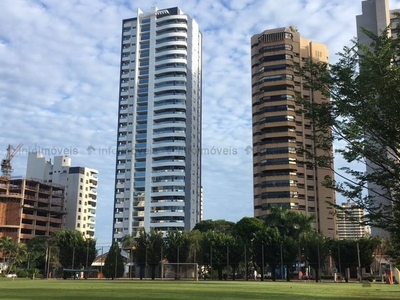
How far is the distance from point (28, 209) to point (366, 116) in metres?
114

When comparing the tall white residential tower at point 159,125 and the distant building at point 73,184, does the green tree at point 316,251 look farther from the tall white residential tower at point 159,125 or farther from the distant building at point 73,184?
the distant building at point 73,184

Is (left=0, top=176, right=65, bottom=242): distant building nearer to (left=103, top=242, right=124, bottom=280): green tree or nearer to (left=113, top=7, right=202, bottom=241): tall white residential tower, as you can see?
(left=113, top=7, right=202, bottom=241): tall white residential tower

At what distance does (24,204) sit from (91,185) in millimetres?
31448

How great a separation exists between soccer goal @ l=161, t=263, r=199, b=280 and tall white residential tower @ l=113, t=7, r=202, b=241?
188 feet

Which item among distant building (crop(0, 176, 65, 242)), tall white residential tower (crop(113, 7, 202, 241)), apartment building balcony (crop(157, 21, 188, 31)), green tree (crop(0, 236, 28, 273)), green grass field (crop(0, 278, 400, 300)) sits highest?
apartment building balcony (crop(157, 21, 188, 31))

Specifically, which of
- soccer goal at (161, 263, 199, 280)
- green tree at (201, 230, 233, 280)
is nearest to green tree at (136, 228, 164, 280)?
soccer goal at (161, 263, 199, 280)

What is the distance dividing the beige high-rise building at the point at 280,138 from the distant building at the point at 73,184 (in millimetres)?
58569

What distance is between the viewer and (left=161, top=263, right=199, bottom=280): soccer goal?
5978cm

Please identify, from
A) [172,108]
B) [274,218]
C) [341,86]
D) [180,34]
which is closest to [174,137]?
[172,108]

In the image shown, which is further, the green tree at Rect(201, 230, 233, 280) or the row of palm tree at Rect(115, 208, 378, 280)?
the green tree at Rect(201, 230, 233, 280)

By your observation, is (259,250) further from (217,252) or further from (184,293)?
(184,293)

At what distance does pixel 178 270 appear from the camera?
60.7m

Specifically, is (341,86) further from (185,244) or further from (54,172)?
(54,172)

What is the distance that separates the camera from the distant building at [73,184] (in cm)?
13675
